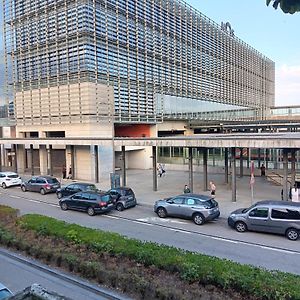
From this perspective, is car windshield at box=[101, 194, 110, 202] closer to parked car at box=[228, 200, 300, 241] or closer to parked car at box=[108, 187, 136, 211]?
parked car at box=[108, 187, 136, 211]

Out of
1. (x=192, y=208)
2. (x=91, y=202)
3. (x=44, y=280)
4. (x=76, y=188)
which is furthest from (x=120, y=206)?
(x=44, y=280)

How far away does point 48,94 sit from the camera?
125 feet

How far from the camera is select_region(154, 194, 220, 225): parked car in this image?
16703 millimetres

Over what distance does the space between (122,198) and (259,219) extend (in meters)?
8.56

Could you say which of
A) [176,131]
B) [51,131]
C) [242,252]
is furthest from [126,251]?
[176,131]

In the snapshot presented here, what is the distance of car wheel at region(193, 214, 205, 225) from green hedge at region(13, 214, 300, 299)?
22.2 feet

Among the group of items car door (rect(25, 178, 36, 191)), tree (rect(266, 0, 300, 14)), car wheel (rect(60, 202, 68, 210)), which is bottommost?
car wheel (rect(60, 202, 68, 210))

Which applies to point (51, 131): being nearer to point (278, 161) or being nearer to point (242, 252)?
point (278, 161)

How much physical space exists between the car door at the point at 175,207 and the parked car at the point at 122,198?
3.42m

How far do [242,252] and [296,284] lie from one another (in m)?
5.64

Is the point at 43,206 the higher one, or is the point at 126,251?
the point at 126,251

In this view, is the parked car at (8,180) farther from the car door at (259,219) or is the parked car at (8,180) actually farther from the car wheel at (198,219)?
the car door at (259,219)

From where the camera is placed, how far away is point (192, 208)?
672 inches

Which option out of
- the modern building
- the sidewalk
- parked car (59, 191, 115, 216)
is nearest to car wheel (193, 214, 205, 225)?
the sidewalk
